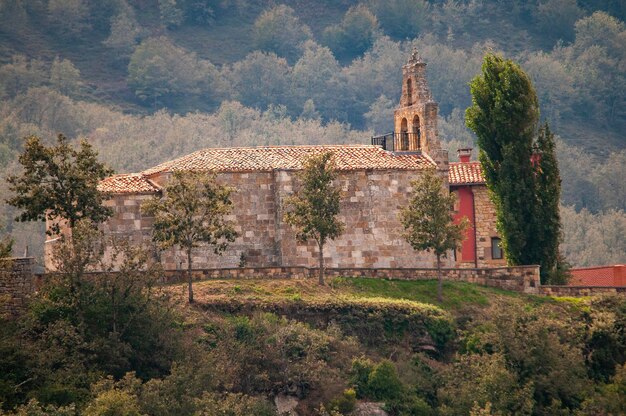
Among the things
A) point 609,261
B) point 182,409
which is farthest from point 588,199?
point 182,409

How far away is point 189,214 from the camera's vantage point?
241 ft

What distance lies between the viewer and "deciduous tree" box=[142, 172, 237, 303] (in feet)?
240

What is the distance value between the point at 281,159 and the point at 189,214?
10351 mm

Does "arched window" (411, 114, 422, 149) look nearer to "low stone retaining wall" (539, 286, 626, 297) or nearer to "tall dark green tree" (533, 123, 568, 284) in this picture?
"tall dark green tree" (533, 123, 568, 284)

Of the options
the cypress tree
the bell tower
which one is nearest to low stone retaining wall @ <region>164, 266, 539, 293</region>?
the cypress tree

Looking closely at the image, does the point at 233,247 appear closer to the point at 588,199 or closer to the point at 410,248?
the point at 410,248

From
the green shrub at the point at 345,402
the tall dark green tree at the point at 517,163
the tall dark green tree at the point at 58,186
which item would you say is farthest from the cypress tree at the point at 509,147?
the tall dark green tree at the point at 58,186

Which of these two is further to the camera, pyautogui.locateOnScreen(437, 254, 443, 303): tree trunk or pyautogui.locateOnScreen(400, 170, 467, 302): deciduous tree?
pyautogui.locateOnScreen(400, 170, 467, 302): deciduous tree

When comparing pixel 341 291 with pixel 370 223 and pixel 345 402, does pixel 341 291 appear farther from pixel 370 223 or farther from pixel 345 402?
pixel 345 402

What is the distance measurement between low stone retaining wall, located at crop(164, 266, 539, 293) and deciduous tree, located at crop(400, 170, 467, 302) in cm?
176

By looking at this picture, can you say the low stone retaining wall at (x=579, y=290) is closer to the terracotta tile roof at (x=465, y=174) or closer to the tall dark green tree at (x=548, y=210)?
the tall dark green tree at (x=548, y=210)

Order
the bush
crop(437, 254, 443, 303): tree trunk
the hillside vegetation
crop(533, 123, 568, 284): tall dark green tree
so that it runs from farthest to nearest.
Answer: crop(533, 123, 568, 284): tall dark green tree < crop(437, 254, 443, 303): tree trunk < the hillside vegetation < the bush

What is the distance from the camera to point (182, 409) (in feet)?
211

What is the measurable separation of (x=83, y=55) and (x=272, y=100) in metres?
23.6
